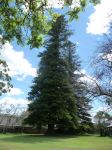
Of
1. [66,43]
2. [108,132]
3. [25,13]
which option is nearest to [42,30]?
[25,13]

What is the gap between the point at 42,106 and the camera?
1962 inches

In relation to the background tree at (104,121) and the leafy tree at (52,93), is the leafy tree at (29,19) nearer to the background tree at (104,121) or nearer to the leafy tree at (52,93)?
the background tree at (104,121)

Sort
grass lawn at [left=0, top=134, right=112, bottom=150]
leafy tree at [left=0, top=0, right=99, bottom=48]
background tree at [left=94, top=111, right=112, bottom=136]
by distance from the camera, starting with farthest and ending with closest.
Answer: background tree at [left=94, top=111, right=112, bottom=136], grass lawn at [left=0, top=134, right=112, bottom=150], leafy tree at [left=0, top=0, right=99, bottom=48]

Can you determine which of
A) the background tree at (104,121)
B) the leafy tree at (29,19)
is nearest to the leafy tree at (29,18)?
the leafy tree at (29,19)

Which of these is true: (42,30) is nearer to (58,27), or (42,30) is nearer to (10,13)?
(10,13)

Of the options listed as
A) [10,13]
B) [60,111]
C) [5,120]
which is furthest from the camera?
[5,120]

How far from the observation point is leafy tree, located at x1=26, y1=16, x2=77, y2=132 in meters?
49.6

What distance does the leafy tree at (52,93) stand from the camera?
49.6 meters

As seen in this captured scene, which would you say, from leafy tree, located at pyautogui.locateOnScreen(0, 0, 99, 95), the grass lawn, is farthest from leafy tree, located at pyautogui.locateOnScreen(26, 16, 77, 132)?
leafy tree, located at pyautogui.locateOnScreen(0, 0, 99, 95)

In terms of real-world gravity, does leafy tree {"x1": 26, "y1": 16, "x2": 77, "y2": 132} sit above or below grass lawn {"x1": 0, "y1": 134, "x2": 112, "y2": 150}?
above

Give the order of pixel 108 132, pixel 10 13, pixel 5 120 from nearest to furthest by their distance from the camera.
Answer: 1. pixel 10 13
2. pixel 108 132
3. pixel 5 120

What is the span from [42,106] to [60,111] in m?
2.59

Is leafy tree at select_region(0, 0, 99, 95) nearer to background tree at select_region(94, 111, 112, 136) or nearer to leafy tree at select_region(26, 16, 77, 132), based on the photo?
background tree at select_region(94, 111, 112, 136)

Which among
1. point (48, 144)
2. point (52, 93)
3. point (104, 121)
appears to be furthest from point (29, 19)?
point (104, 121)
